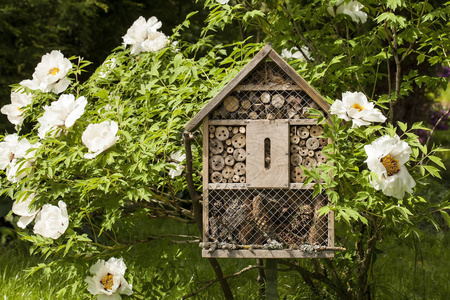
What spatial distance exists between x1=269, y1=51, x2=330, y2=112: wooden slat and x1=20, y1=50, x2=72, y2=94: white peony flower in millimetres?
962

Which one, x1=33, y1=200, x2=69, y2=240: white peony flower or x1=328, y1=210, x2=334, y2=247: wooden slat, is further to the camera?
x1=33, y1=200, x2=69, y2=240: white peony flower

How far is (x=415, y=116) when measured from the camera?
308 inches

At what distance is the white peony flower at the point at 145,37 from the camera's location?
2.72 m

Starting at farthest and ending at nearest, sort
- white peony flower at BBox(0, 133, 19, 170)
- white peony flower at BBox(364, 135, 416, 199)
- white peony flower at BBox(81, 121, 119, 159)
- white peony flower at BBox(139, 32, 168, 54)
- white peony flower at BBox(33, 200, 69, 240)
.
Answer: white peony flower at BBox(139, 32, 168, 54) < white peony flower at BBox(0, 133, 19, 170) < white peony flower at BBox(33, 200, 69, 240) < white peony flower at BBox(81, 121, 119, 159) < white peony flower at BBox(364, 135, 416, 199)

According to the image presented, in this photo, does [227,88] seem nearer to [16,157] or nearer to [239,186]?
[239,186]

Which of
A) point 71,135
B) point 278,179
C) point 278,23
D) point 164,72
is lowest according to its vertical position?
point 278,179

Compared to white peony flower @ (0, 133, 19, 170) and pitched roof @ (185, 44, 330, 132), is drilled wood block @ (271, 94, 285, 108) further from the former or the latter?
white peony flower @ (0, 133, 19, 170)

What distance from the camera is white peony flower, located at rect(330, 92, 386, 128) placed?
2.06 metres

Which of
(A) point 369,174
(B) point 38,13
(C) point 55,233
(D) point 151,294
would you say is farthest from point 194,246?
(B) point 38,13

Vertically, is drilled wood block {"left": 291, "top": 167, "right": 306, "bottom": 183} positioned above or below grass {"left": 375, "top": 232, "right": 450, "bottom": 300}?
above

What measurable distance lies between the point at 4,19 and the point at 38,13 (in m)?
1.08

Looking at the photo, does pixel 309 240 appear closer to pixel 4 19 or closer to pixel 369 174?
pixel 369 174

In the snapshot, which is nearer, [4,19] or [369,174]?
[369,174]

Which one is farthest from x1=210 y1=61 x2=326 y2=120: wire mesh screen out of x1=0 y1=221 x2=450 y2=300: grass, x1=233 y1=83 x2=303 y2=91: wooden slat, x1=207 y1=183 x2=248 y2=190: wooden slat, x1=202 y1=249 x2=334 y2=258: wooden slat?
x1=0 y1=221 x2=450 y2=300: grass
